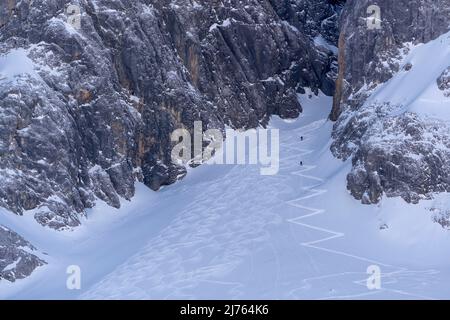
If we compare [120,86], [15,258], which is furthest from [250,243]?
[120,86]

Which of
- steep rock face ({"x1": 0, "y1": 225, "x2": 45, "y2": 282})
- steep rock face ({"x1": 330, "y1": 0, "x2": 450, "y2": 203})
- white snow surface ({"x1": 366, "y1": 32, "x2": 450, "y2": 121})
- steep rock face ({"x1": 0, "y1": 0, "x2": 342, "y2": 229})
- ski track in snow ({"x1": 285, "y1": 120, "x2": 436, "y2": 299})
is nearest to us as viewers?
ski track in snow ({"x1": 285, "y1": 120, "x2": 436, "y2": 299})

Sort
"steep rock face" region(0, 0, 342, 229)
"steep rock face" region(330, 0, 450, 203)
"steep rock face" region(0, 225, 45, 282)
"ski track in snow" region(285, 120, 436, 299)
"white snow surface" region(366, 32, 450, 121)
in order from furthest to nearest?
"white snow surface" region(366, 32, 450, 121), "steep rock face" region(0, 0, 342, 229), "steep rock face" region(330, 0, 450, 203), "steep rock face" region(0, 225, 45, 282), "ski track in snow" region(285, 120, 436, 299)

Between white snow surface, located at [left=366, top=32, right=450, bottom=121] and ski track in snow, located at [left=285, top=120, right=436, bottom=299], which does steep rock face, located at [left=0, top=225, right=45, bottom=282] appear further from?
white snow surface, located at [left=366, top=32, right=450, bottom=121]

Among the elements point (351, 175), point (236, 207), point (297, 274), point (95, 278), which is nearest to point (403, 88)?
point (351, 175)

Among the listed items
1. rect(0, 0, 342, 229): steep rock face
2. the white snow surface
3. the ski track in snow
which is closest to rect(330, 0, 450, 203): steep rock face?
the white snow surface

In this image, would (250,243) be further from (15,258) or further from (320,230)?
(15,258)

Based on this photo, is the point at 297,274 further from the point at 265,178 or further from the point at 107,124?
the point at 107,124
